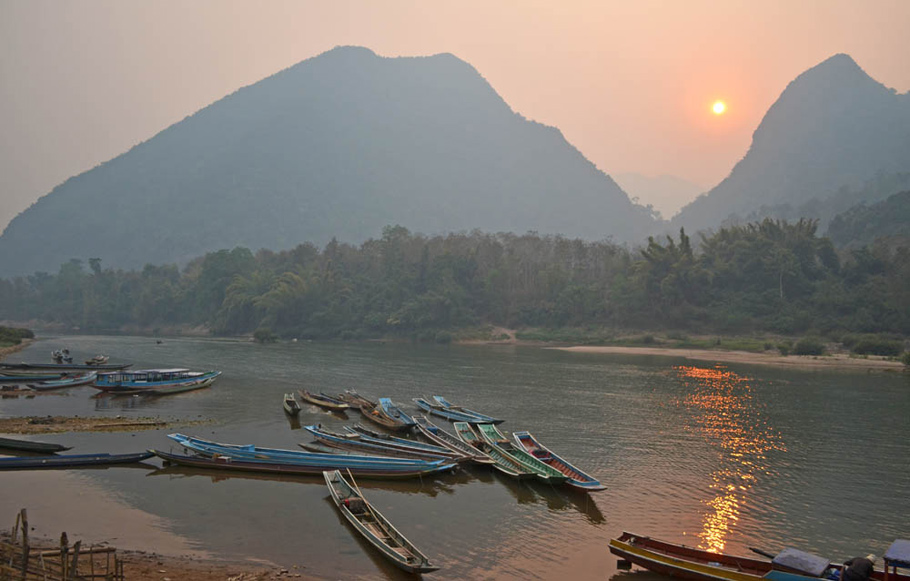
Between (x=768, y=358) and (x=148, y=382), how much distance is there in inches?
2205

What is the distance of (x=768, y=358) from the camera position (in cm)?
6316

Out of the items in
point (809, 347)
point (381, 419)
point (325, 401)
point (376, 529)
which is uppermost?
point (809, 347)

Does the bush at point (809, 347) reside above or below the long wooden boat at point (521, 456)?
above

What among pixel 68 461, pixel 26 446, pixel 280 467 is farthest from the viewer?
pixel 26 446

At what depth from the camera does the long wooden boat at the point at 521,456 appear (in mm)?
19703

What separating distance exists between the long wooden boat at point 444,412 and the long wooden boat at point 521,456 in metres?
3.72

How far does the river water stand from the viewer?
16000 mm

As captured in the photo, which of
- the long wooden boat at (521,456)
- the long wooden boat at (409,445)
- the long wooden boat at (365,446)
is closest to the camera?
the long wooden boat at (521,456)

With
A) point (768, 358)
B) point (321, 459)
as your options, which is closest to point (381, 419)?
point (321, 459)

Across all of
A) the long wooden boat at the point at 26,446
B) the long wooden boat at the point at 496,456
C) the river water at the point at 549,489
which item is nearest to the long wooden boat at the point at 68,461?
the river water at the point at 549,489

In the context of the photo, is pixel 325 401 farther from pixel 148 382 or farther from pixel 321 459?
pixel 321 459

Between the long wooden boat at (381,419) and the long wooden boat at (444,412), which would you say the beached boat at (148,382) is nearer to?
the long wooden boat at (381,419)

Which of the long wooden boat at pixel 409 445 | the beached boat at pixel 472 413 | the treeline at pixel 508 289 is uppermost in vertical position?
the treeline at pixel 508 289

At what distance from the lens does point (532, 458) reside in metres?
21.8
